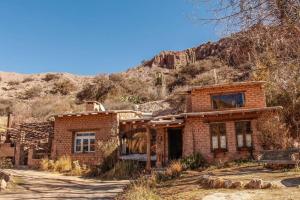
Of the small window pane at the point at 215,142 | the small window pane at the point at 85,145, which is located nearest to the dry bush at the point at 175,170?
the small window pane at the point at 215,142

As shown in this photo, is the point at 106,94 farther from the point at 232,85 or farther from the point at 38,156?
the point at 232,85

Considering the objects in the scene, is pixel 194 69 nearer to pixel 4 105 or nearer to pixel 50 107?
pixel 50 107

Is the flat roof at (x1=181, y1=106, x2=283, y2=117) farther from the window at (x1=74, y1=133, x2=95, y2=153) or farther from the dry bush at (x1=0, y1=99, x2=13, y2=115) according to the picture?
the dry bush at (x1=0, y1=99, x2=13, y2=115)

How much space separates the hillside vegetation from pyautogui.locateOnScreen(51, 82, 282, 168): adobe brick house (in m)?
1.49

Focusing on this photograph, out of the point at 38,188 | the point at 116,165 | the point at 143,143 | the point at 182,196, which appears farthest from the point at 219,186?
the point at 143,143

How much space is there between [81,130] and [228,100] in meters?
9.99

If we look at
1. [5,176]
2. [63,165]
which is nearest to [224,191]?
[5,176]

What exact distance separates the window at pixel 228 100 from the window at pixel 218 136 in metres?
1.27

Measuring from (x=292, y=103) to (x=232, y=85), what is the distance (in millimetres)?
6680

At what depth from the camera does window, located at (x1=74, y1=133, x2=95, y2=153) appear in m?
23.5

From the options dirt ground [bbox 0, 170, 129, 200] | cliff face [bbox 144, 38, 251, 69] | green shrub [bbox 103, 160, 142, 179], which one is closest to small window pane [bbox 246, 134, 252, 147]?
cliff face [bbox 144, 38, 251, 69]

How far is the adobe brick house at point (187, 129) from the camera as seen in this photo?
780 inches

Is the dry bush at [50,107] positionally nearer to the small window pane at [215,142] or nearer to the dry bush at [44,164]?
the dry bush at [44,164]

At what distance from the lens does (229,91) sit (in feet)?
68.7
